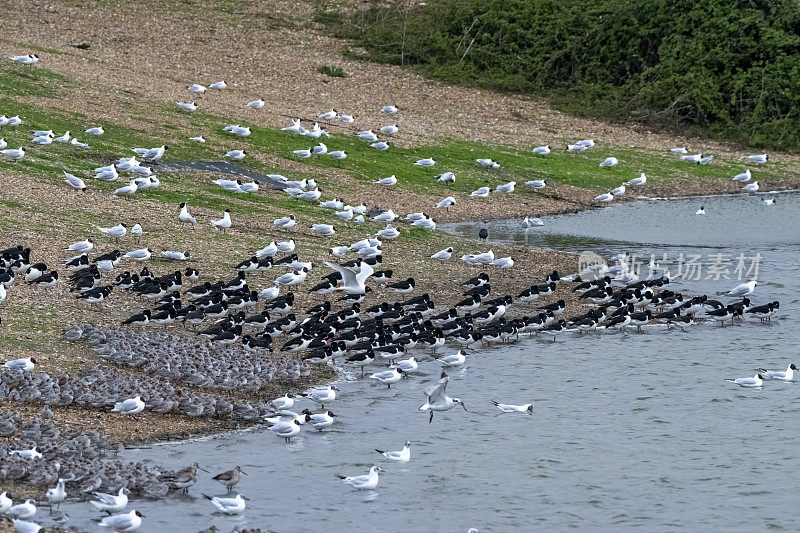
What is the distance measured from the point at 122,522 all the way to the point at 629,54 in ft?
140

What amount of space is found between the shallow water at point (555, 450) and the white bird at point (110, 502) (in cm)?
30

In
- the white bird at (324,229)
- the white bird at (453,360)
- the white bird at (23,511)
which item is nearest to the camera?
the white bird at (23,511)

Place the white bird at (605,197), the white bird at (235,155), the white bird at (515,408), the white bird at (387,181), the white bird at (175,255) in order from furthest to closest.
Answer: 1. the white bird at (605,197)
2. the white bird at (387,181)
3. the white bird at (235,155)
4. the white bird at (175,255)
5. the white bird at (515,408)

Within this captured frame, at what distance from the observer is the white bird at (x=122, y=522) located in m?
14.7

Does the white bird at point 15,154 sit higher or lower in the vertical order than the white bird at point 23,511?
higher

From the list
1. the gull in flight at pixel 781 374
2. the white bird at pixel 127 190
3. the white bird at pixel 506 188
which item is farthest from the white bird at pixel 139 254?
the white bird at pixel 506 188

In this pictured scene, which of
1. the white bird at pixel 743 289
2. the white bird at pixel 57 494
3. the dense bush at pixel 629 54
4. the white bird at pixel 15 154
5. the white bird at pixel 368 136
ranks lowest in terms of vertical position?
the white bird at pixel 57 494

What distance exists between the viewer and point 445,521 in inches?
647

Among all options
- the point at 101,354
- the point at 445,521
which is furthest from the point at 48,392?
the point at 445,521

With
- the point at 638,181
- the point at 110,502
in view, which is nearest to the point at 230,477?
the point at 110,502

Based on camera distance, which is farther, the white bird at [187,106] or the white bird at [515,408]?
the white bird at [187,106]

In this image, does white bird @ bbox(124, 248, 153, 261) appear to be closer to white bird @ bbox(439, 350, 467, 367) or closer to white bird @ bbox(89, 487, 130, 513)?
white bird @ bbox(439, 350, 467, 367)

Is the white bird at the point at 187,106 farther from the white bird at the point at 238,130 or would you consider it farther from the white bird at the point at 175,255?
the white bird at the point at 175,255

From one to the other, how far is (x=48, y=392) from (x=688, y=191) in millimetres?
29860
